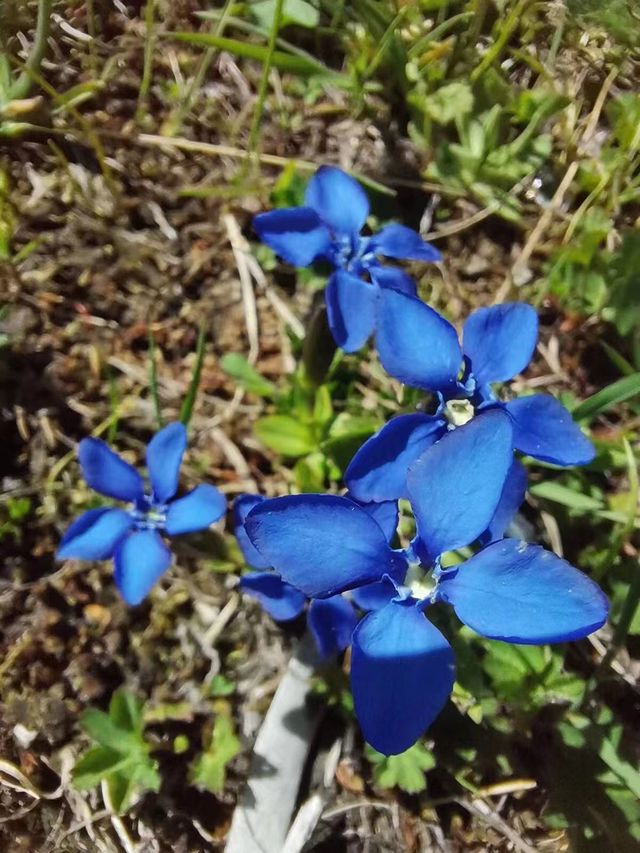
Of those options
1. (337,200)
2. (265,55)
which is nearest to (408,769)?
(337,200)

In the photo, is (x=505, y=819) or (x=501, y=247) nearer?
(x=505, y=819)

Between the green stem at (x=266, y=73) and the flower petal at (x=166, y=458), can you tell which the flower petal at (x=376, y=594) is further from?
the green stem at (x=266, y=73)

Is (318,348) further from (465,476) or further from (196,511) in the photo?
(465,476)

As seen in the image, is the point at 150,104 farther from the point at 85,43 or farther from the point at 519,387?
the point at 519,387

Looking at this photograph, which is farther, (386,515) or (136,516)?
(136,516)

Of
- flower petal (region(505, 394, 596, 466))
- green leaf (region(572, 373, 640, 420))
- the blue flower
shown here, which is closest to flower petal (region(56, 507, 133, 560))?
the blue flower

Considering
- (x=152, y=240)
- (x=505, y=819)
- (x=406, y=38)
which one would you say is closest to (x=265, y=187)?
(x=152, y=240)
